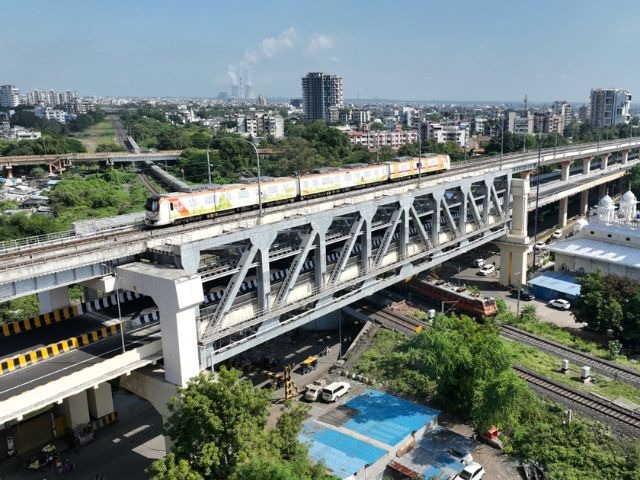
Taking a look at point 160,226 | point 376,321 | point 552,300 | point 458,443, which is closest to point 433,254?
point 376,321

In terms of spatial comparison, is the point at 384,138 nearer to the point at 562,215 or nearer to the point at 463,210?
the point at 562,215

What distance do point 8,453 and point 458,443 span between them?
2421 centimetres

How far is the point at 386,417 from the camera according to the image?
30.9m

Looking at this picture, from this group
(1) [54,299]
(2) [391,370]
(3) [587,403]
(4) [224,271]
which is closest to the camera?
(4) [224,271]

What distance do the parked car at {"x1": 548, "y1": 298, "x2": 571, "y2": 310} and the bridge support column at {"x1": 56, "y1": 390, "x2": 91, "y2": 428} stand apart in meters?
42.4

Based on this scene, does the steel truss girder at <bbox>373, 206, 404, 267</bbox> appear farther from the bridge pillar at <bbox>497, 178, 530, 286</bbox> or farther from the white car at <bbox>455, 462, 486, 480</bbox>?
the bridge pillar at <bbox>497, 178, 530, 286</bbox>

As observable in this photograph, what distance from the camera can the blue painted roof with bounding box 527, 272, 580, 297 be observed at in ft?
180

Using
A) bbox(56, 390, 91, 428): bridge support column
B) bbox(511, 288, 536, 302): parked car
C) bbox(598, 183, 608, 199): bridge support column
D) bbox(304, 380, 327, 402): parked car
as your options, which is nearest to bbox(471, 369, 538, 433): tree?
bbox(304, 380, 327, 402): parked car

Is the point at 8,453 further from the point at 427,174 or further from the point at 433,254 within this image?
the point at 427,174

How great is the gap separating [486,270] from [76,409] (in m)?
46.2

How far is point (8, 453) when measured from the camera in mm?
29984

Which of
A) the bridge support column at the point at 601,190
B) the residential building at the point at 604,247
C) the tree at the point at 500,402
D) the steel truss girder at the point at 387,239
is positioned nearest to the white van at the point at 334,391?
the tree at the point at 500,402

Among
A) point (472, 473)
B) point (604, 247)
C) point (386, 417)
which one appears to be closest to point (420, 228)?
point (386, 417)

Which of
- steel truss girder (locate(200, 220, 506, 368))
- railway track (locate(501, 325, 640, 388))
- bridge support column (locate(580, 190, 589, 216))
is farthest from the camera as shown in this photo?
bridge support column (locate(580, 190, 589, 216))
